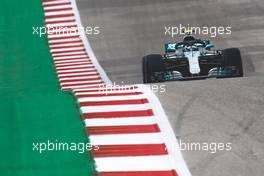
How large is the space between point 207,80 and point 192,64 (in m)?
2.85

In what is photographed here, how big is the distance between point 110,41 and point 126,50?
81 centimetres

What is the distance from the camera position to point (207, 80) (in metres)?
9.28

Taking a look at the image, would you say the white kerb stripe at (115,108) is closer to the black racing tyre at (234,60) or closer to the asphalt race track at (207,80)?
the asphalt race track at (207,80)

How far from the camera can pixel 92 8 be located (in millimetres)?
17812

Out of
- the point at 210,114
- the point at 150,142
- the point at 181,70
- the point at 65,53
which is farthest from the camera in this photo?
the point at 65,53

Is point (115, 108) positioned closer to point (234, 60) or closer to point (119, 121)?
point (119, 121)

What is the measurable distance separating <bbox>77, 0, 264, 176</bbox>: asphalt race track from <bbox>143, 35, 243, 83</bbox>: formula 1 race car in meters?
1.87

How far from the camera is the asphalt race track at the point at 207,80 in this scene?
6.65 meters

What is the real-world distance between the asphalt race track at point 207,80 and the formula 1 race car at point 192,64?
1.87 metres

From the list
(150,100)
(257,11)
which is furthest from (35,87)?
(257,11)

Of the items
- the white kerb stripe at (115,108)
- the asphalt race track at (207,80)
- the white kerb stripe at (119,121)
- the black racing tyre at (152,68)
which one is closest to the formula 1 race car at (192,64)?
the black racing tyre at (152,68)

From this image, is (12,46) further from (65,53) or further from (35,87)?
(35,87)

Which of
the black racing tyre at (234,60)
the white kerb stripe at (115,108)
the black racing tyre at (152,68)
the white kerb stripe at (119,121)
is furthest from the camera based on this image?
the black racing tyre at (234,60)

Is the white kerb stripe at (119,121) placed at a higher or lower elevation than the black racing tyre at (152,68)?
lower
